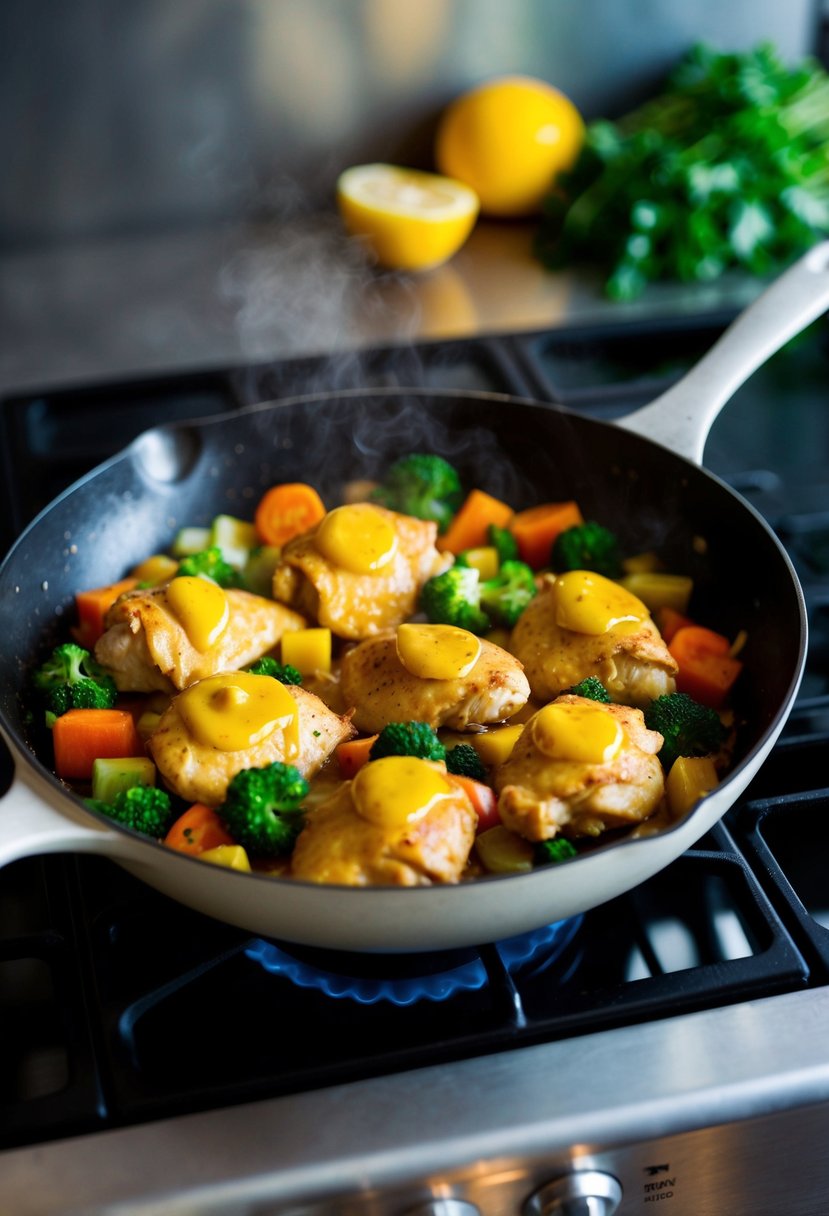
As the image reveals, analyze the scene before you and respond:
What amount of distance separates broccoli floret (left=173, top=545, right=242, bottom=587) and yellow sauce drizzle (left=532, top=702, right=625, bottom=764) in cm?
71

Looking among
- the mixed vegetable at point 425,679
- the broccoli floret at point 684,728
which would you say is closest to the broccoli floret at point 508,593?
the mixed vegetable at point 425,679

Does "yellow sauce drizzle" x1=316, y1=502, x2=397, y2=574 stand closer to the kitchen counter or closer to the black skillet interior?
the black skillet interior

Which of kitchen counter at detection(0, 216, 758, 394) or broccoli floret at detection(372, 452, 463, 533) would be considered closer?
broccoli floret at detection(372, 452, 463, 533)

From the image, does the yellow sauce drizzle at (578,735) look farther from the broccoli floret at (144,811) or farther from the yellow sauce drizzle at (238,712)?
the broccoli floret at (144,811)

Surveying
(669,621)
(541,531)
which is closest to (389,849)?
(669,621)

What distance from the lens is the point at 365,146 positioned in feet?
10.3

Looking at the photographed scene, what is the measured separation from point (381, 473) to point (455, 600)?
1.60 feet

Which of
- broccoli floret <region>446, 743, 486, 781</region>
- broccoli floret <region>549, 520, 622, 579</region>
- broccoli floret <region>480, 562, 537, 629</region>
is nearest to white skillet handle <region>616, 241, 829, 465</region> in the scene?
broccoli floret <region>549, 520, 622, 579</region>

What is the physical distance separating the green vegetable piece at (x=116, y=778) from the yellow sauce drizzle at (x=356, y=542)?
44 cm

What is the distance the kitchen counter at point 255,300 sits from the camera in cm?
274

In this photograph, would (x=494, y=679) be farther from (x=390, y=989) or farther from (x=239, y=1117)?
(x=239, y=1117)

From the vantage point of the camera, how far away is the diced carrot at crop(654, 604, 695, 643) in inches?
74.5

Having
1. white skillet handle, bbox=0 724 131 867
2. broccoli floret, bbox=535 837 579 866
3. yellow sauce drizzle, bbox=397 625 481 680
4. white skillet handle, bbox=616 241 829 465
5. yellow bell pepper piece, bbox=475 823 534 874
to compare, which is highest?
white skillet handle, bbox=616 241 829 465

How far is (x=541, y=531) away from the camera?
2084 mm
